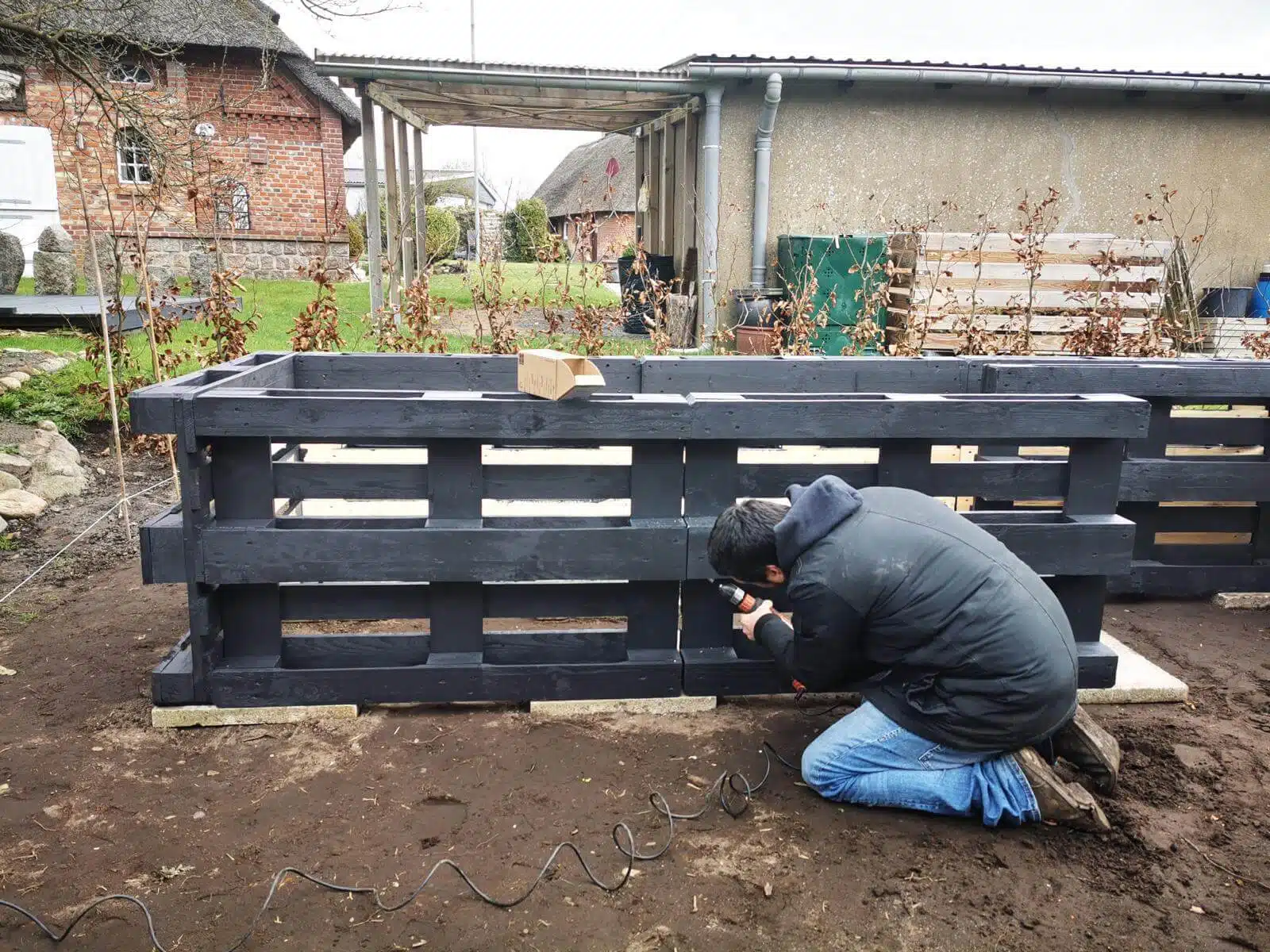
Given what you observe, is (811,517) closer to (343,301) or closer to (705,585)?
(705,585)

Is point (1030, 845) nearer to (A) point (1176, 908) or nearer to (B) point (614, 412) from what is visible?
(A) point (1176, 908)

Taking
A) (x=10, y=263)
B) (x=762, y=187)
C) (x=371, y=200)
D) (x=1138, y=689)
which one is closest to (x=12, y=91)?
(x=10, y=263)

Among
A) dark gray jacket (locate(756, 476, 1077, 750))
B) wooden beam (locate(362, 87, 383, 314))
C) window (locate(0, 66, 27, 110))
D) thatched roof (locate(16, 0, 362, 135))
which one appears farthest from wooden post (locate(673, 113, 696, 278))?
window (locate(0, 66, 27, 110))

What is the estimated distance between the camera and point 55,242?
635 inches

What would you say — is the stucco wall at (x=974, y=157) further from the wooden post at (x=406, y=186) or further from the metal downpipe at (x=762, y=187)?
the wooden post at (x=406, y=186)

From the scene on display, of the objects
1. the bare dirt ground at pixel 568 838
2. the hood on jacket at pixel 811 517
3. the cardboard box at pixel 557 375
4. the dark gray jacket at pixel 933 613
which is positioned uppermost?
the cardboard box at pixel 557 375

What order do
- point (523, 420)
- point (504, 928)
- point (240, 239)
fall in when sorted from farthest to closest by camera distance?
point (240, 239) → point (523, 420) → point (504, 928)

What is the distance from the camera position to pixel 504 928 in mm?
2729

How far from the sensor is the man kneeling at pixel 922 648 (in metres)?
3.04

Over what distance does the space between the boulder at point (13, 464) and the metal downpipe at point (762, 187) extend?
8.12 m

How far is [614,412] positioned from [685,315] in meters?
7.11

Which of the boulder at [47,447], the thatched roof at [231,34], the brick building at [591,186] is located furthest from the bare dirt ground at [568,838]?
the brick building at [591,186]

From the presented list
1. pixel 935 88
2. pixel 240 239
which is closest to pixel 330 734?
pixel 935 88

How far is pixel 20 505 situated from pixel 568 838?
5283 millimetres
